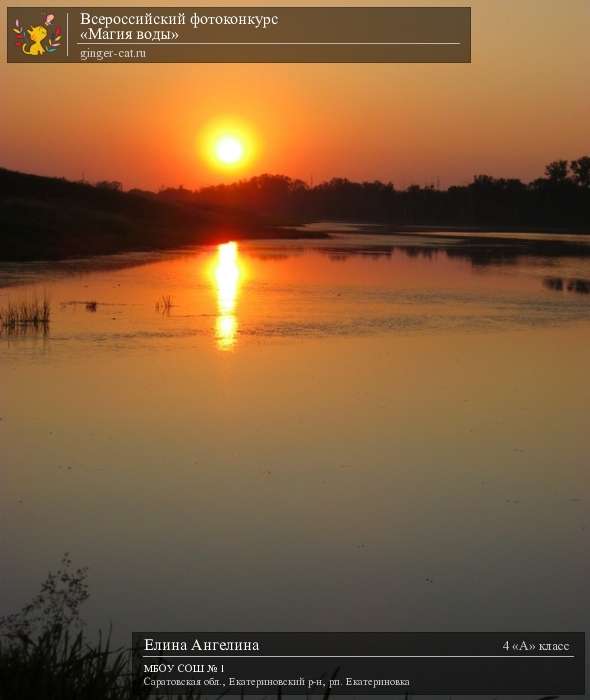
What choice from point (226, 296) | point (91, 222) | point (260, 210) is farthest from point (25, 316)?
point (260, 210)

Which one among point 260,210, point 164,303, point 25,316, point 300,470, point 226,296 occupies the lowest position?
point 300,470

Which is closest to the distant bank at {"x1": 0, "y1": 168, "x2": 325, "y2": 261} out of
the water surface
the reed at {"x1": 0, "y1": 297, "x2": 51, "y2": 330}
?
the reed at {"x1": 0, "y1": 297, "x2": 51, "y2": 330}

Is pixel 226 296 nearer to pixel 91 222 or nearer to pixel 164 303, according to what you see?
pixel 164 303

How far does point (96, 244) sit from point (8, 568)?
33.1 m

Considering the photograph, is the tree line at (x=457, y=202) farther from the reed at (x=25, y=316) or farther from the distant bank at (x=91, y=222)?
the reed at (x=25, y=316)

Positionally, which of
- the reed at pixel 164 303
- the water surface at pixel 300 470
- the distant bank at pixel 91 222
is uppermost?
the distant bank at pixel 91 222

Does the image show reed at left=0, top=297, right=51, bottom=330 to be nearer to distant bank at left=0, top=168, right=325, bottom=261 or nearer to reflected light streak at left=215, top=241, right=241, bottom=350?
reflected light streak at left=215, top=241, right=241, bottom=350

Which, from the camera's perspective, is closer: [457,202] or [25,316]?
[25,316]

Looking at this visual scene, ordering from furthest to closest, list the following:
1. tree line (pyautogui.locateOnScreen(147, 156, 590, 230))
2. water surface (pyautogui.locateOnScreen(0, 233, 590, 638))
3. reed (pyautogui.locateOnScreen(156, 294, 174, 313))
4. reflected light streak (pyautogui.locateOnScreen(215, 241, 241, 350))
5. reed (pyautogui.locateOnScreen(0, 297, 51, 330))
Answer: tree line (pyautogui.locateOnScreen(147, 156, 590, 230))
reed (pyautogui.locateOnScreen(156, 294, 174, 313))
reed (pyautogui.locateOnScreen(0, 297, 51, 330))
reflected light streak (pyautogui.locateOnScreen(215, 241, 241, 350))
water surface (pyautogui.locateOnScreen(0, 233, 590, 638))

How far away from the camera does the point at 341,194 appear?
12825cm

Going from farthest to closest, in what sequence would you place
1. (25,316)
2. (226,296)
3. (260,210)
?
1. (260,210)
2. (226,296)
3. (25,316)

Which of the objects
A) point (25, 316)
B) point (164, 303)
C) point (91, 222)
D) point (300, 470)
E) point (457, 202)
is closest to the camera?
point (300, 470)

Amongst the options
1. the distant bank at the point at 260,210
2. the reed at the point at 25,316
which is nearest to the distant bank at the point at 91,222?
the distant bank at the point at 260,210

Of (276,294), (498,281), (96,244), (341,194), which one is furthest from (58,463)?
(341,194)
